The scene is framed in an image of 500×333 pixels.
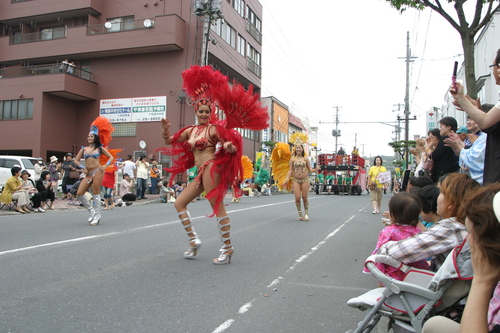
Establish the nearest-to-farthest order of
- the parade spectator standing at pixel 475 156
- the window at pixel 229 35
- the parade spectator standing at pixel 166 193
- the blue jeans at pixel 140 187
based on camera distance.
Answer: the parade spectator standing at pixel 475 156 < the parade spectator standing at pixel 166 193 < the blue jeans at pixel 140 187 < the window at pixel 229 35

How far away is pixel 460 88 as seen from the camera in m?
3.37

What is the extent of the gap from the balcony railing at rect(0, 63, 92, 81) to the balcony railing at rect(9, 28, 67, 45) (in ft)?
7.06

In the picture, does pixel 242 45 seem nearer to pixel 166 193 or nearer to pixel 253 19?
pixel 253 19

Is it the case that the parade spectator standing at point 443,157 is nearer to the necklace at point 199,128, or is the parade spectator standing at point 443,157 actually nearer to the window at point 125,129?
the necklace at point 199,128

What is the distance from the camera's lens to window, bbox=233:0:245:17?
3188cm

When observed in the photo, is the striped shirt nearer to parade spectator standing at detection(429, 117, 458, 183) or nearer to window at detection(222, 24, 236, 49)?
parade spectator standing at detection(429, 117, 458, 183)

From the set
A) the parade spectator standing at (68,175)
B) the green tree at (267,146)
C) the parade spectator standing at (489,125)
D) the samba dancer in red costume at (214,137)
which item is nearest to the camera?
the parade spectator standing at (489,125)

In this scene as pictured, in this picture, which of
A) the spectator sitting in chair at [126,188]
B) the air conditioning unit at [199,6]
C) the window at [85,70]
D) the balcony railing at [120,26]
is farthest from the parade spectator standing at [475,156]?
the window at [85,70]

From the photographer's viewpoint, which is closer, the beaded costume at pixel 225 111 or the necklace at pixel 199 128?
the beaded costume at pixel 225 111

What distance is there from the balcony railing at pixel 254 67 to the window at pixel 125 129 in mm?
11128

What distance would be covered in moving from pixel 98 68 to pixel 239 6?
1191 cm

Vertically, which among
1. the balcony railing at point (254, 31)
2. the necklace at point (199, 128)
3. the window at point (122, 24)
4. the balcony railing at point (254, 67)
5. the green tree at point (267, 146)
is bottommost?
the necklace at point (199, 128)

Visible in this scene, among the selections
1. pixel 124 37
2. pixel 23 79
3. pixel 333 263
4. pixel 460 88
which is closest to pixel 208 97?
pixel 333 263

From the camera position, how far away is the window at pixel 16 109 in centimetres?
2762
